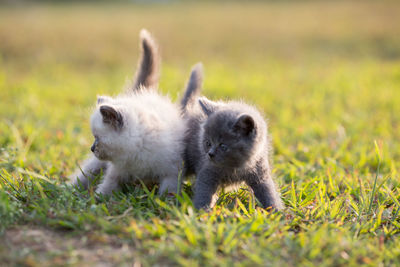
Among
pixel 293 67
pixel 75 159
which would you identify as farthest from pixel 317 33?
pixel 75 159

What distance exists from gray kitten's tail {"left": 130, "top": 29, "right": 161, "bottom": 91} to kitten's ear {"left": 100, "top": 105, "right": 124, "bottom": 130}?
108 centimetres

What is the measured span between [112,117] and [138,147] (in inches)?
13.2

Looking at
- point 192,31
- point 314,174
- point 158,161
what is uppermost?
point 192,31

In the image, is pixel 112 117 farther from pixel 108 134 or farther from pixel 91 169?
pixel 91 169

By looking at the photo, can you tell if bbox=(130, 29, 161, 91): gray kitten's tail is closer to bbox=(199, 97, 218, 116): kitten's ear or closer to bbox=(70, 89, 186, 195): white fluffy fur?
bbox=(70, 89, 186, 195): white fluffy fur

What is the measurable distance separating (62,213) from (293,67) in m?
8.92

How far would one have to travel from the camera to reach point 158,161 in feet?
11.3

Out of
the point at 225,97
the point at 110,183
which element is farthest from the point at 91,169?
the point at 225,97

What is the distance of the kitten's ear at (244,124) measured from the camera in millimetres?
3069

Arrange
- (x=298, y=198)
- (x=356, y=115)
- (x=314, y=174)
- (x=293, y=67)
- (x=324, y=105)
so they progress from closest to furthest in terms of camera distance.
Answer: (x=298, y=198) → (x=314, y=174) → (x=356, y=115) → (x=324, y=105) → (x=293, y=67)

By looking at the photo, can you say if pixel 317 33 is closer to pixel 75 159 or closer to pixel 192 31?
pixel 192 31

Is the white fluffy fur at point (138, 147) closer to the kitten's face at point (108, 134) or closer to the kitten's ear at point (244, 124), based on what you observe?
the kitten's face at point (108, 134)

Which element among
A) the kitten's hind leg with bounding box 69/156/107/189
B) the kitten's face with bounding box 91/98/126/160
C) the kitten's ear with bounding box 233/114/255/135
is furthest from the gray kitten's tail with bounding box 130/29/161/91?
the kitten's ear with bounding box 233/114/255/135

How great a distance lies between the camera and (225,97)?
580cm
